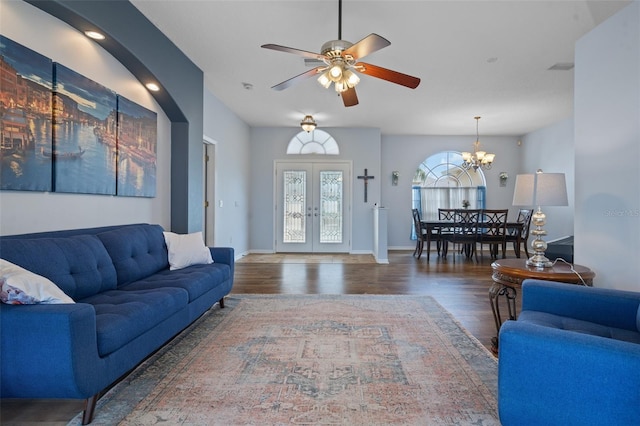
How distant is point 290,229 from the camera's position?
24.5 feet

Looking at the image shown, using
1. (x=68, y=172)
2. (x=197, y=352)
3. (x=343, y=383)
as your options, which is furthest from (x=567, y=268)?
(x=68, y=172)

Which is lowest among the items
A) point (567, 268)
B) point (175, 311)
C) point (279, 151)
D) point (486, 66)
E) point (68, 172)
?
point (175, 311)

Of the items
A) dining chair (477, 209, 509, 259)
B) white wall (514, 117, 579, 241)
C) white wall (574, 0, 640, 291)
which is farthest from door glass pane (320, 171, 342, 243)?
white wall (574, 0, 640, 291)

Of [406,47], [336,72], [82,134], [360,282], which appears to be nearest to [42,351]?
[82,134]

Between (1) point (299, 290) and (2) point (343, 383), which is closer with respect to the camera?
(2) point (343, 383)

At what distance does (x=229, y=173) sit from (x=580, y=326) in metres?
5.40

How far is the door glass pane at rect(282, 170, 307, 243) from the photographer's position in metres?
7.46

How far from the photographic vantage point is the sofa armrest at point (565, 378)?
116 cm

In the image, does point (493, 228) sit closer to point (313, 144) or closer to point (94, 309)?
point (313, 144)

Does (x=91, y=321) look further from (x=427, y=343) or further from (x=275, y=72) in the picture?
(x=275, y=72)

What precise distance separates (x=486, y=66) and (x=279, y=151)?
14.7 ft

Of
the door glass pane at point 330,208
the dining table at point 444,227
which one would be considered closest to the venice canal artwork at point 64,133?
the door glass pane at point 330,208

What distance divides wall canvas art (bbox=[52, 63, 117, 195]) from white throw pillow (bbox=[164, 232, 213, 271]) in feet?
2.27

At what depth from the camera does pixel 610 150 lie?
248 cm
